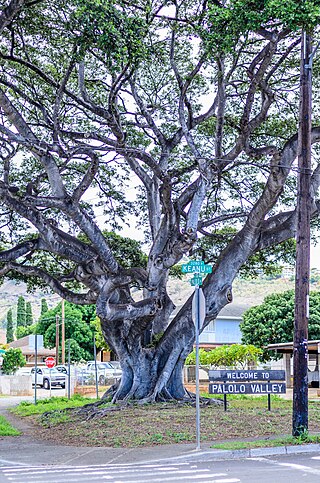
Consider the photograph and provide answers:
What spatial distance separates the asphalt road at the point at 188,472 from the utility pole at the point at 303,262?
141 centimetres

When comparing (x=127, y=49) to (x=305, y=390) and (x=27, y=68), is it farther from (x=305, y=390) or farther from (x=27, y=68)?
(x=305, y=390)

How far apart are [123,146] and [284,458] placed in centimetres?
967

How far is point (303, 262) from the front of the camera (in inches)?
554

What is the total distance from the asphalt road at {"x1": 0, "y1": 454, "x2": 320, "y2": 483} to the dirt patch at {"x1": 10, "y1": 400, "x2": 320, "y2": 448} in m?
2.29

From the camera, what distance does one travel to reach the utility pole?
13.7 metres

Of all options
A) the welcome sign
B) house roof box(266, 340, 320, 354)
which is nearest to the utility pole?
the welcome sign

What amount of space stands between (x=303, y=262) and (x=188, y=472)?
16.8 ft

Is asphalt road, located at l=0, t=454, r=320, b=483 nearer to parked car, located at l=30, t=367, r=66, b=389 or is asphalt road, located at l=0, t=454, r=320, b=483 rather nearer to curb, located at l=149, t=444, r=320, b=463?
curb, located at l=149, t=444, r=320, b=463

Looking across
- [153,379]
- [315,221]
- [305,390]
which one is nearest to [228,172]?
[315,221]

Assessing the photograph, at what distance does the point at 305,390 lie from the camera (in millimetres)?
13750

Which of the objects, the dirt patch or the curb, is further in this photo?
the dirt patch

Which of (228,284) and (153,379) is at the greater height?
(228,284)

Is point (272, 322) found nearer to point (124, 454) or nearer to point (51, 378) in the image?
point (51, 378)

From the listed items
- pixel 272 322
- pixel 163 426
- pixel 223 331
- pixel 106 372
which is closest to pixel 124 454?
pixel 163 426
